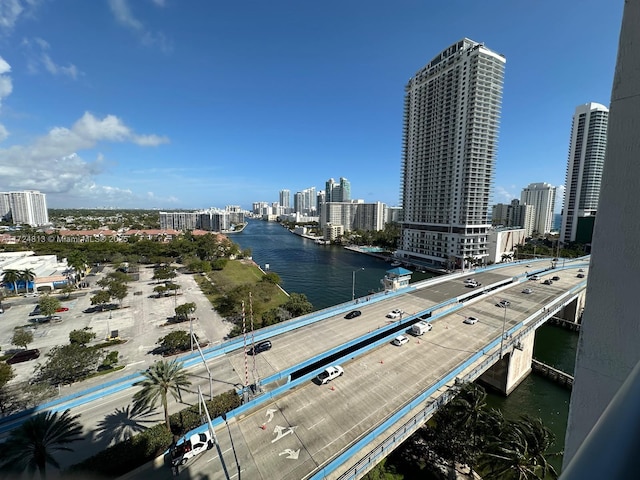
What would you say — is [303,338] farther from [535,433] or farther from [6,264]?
[6,264]

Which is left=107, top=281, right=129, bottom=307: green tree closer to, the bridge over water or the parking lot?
the parking lot

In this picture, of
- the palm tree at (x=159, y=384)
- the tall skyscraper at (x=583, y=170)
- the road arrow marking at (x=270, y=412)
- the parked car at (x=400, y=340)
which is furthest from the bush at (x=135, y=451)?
the tall skyscraper at (x=583, y=170)

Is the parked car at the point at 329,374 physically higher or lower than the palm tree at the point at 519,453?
lower

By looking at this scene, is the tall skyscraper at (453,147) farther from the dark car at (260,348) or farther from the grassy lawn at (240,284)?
the dark car at (260,348)

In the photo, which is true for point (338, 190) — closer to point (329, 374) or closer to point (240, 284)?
point (240, 284)

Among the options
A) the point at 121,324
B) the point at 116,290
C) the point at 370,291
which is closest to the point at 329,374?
the point at 121,324

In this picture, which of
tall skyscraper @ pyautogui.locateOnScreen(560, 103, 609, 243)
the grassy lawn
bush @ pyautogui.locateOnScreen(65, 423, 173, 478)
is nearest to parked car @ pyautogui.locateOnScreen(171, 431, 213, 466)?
bush @ pyautogui.locateOnScreen(65, 423, 173, 478)
